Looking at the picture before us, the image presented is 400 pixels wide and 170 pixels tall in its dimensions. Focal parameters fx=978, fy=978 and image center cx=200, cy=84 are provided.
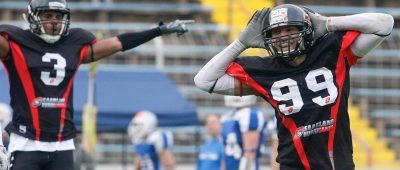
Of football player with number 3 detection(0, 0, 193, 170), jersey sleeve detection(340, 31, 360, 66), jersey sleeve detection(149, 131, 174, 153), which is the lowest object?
jersey sleeve detection(149, 131, 174, 153)

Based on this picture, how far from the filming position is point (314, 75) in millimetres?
5727

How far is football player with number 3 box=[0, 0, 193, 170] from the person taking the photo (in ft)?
23.2

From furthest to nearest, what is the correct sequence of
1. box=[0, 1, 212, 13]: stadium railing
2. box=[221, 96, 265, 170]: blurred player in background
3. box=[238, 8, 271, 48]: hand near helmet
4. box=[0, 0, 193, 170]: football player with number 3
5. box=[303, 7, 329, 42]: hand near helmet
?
box=[0, 1, 212, 13]: stadium railing, box=[221, 96, 265, 170]: blurred player in background, box=[0, 0, 193, 170]: football player with number 3, box=[238, 8, 271, 48]: hand near helmet, box=[303, 7, 329, 42]: hand near helmet

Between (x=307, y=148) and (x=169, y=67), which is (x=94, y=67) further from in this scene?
(x=307, y=148)

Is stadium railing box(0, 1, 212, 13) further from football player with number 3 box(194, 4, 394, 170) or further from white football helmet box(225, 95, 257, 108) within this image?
football player with number 3 box(194, 4, 394, 170)

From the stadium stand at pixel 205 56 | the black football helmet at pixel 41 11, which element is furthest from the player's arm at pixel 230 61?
the stadium stand at pixel 205 56

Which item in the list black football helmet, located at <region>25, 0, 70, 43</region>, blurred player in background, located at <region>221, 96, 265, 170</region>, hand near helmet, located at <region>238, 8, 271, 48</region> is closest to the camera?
hand near helmet, located at <region>238, 8, 271, 48</region>

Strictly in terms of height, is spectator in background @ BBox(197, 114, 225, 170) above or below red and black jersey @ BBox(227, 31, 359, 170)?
below

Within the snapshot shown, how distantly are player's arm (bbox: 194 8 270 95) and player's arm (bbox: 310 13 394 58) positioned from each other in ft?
1.24

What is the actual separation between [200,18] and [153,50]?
1521mm

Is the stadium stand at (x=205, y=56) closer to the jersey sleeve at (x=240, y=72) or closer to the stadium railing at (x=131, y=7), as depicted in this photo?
the stadium railing at (x=131, y=7)

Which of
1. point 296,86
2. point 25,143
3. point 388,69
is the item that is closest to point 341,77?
point 296,86

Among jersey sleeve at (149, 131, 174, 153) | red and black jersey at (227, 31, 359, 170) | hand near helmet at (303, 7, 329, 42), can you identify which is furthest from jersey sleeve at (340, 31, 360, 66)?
jersey sleeve at (149, 131, 174, 153)

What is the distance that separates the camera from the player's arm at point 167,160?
38.8 ft
